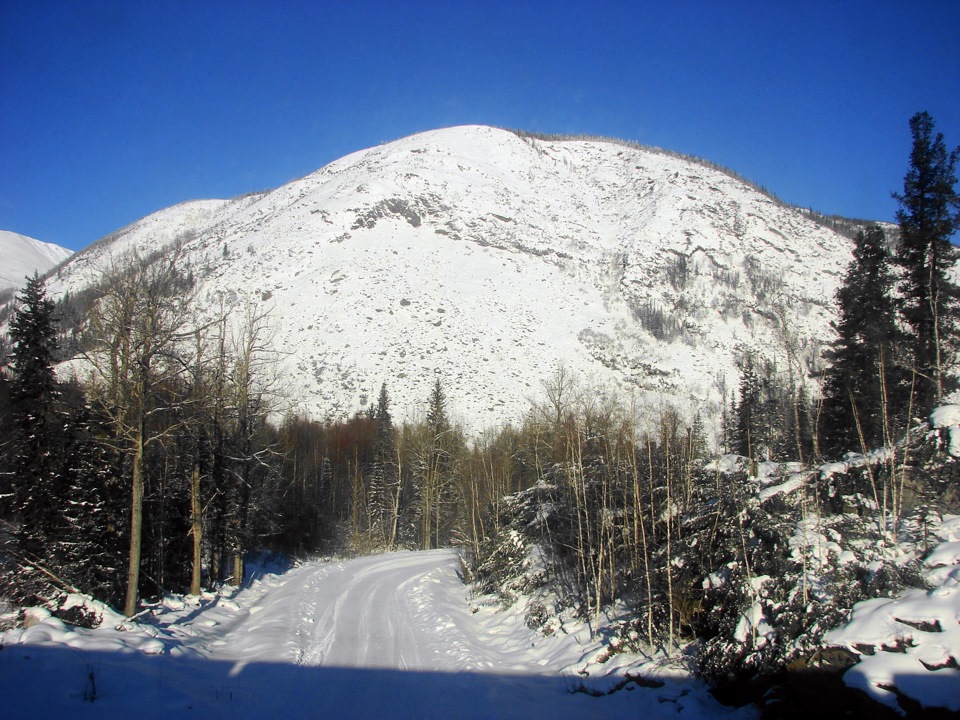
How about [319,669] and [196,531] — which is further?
[196,531]

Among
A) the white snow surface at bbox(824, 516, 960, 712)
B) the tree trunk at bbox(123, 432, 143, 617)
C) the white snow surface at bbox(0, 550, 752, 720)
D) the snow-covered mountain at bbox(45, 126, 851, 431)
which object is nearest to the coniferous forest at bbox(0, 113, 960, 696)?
the tree trunk at bbox(123, 432, 143, 617)

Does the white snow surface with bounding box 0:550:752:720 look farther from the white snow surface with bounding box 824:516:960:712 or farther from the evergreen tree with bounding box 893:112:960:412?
the evergreen tree with bounding box 893:112:960:412

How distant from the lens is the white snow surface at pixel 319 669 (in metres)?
7.56

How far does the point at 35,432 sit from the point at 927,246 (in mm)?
28674

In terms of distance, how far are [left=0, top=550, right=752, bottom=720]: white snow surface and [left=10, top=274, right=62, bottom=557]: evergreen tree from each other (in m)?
3.30

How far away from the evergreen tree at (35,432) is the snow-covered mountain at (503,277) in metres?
47.3

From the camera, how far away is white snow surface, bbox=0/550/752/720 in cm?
756

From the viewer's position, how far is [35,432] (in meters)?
16.2

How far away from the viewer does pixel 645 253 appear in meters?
145

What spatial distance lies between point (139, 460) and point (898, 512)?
1453 centimetres

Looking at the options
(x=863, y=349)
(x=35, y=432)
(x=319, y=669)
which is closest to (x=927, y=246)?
(x=863, y=349)

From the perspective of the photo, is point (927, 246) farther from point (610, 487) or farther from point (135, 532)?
point (135, 532)

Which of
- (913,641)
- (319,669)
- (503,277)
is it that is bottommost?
(319,669)

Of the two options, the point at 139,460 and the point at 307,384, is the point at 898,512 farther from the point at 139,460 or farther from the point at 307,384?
the point at 307,384
